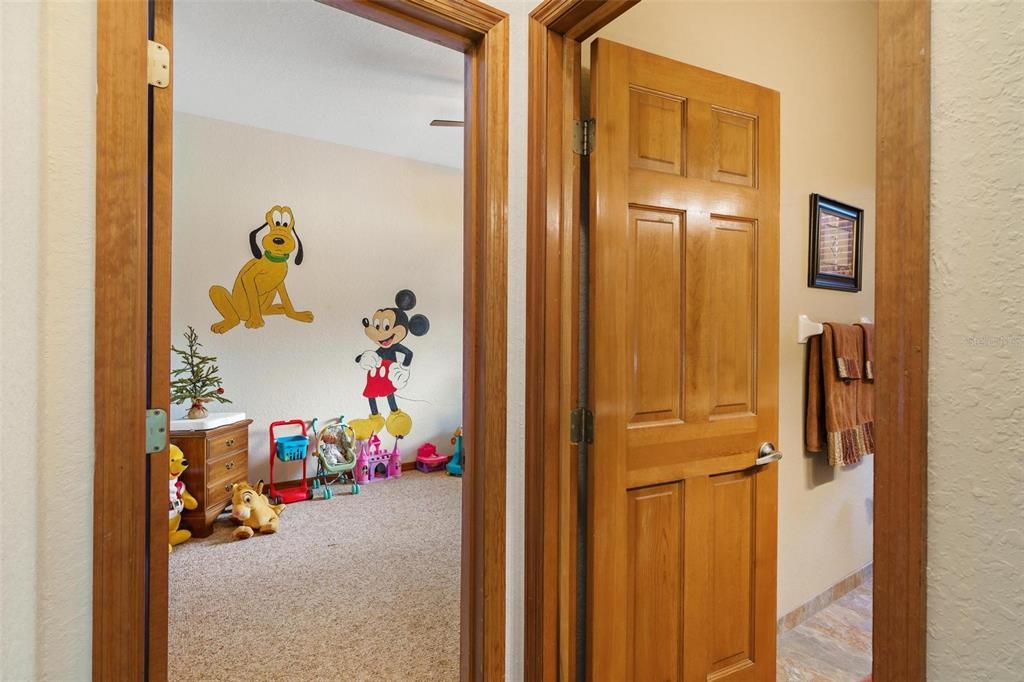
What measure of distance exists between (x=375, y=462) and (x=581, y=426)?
3.70 m

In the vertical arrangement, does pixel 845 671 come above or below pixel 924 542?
below

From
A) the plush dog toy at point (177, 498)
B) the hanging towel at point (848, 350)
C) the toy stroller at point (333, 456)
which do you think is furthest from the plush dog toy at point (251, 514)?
the hanging towel at point (848, 350)

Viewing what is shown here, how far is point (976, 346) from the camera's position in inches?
23.7

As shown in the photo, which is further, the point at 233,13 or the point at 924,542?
the point at 233,13

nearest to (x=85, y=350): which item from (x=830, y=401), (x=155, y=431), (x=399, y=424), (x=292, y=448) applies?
(x=155, y=431)

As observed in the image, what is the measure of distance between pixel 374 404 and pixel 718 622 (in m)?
3.76

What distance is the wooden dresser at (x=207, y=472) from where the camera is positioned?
10.7 ft

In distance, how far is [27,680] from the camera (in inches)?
30.7

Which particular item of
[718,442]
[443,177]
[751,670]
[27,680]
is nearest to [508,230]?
[718,442]

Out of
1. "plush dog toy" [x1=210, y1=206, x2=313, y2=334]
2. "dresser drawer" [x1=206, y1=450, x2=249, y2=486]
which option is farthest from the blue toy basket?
"plush dog toy" [x1=210, y1=206, x2=313, y2=334]

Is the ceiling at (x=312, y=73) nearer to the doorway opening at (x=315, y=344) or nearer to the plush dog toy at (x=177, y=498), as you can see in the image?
the doorway opening at (x=315, y=344)

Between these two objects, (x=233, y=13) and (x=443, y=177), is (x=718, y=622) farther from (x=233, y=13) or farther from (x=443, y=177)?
(x=443, y=177)

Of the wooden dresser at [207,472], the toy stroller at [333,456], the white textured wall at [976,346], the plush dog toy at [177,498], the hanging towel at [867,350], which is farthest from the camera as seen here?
the toy stroller at [333,456]

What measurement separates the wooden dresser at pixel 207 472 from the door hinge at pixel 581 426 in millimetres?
2861
